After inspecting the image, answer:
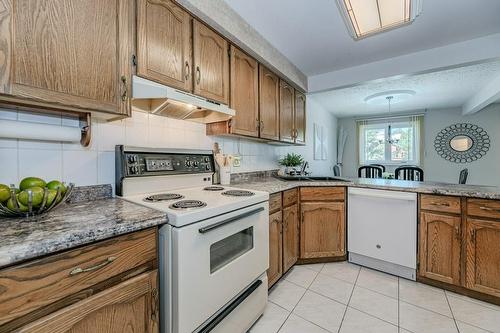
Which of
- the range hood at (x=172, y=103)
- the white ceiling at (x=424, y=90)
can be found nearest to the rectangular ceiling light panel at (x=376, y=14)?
the white ceiling at (x=424, y=90)

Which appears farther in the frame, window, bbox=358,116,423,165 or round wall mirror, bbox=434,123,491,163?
window, bbox=358,116,423,165

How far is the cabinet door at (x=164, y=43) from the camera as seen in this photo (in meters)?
1.24

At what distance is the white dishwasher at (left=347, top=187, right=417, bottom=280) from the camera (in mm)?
2043

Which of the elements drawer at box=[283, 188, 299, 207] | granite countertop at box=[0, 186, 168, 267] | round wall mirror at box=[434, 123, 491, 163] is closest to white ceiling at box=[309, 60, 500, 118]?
round wall mirror at box=[434, 123, 491, 163]

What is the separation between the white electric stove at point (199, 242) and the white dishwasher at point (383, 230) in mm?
1258

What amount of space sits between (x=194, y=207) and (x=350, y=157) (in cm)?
562

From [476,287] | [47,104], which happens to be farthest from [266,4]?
[476,287]

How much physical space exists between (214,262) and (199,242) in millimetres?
213

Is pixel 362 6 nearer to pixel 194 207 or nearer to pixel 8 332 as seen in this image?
pixel 194 207

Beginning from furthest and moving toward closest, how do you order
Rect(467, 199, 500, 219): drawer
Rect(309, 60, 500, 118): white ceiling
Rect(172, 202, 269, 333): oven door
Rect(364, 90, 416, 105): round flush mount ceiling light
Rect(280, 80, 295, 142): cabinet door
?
Rect(364, 90, 416, 105): round flush mount ceiling light < Rect(309, 60, 500, 118): white ceiling < Rect(280, 80, 295, 142): cabinet door < Rect(467, 199, 500, 219): drawer < Rect(172, 202, 269, 333): oven door

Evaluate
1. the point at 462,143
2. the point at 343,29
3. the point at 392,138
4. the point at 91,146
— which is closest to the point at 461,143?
the point at 462,143

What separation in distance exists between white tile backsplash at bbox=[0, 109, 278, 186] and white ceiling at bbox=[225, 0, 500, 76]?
3.41ft

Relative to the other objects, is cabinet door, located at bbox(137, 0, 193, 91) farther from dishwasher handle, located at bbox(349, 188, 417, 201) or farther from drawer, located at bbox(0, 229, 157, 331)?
dishwasher handle, located at bbox(349, 188, 417, 201)

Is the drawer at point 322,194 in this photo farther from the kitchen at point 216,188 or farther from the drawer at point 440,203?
the drawer at point 440,203
